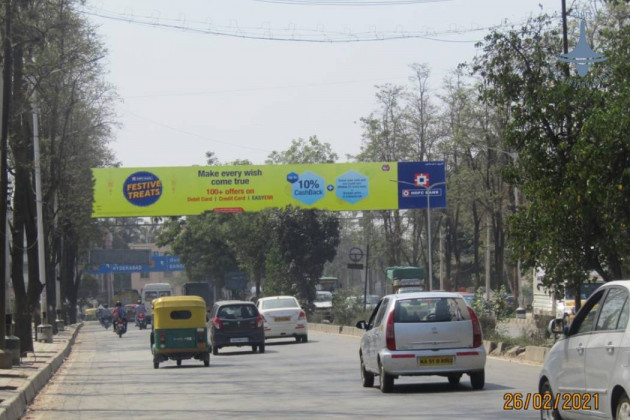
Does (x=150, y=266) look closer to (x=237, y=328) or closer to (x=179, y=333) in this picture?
(x=237, y=328)

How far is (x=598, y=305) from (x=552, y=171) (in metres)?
11.5

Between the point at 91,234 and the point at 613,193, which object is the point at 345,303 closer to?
the point at 91,234

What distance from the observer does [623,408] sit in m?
9.53

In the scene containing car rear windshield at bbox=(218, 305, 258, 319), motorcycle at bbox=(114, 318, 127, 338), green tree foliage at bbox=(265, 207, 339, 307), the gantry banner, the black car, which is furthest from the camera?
green tree foliage at bbox=(265, 207, 339, 307)

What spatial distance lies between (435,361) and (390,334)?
79 cm

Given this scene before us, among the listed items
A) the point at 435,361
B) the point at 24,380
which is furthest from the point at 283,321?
the point at 435,361

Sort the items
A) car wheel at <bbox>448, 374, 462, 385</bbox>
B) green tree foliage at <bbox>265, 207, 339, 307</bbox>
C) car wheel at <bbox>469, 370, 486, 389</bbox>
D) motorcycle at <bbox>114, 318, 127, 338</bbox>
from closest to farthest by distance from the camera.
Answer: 1. car wheel at <bbox>469, 370, 486, 389</bbox>
2. car wheel at <bbox>448, 374, 462, 385</bbox>
3. motorcycle at <bbox>114, 318, 127, 338</bbox>
4. green tree foliage at <bbox>265, 207, 339, 307</bbox>

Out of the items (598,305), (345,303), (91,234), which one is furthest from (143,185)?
(598,305)

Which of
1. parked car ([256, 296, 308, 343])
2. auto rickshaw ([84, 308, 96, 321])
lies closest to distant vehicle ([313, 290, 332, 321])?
parked car ([256, 296, 308, 343])

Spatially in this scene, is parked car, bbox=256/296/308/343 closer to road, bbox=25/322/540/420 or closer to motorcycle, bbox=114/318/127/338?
road, bbox=25/322/540/420

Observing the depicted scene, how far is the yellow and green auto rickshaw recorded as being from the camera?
28422 mm

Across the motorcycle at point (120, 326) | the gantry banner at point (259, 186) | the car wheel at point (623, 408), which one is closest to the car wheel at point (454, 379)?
the car wheel at point (623, 408)

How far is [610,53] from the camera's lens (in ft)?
70.1

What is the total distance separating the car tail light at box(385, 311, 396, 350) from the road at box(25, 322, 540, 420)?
2.52 feet
